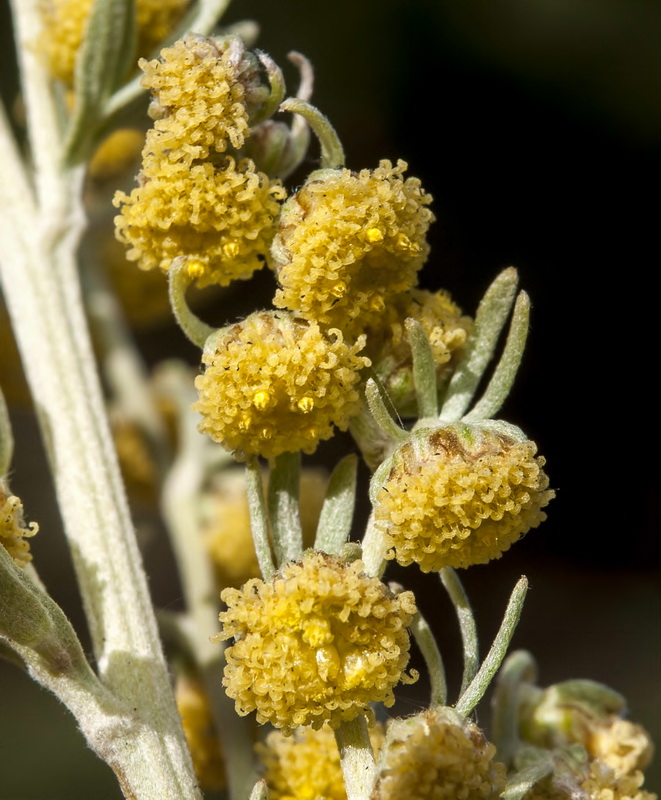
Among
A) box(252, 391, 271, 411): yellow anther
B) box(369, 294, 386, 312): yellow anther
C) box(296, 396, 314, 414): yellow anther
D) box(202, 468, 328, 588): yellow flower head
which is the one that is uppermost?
box(369, 294, 386, 312): yellow anther

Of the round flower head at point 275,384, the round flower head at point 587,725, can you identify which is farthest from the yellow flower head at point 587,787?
the round flower head at point 275,384

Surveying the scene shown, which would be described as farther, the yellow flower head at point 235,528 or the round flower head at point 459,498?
the yellow flower head at point 235,528

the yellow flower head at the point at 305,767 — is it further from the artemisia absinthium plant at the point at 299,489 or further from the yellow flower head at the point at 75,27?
the yellow flower head at the point at 75,27

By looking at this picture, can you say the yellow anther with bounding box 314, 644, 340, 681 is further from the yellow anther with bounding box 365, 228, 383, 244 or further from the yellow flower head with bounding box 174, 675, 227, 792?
the yellow flower head with bounding box 174, 675, 227, 792

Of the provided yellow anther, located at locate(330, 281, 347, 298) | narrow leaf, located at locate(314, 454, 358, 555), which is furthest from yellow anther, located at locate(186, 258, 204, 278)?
narrow leaf, located at locate(314, 454, 358, 555)

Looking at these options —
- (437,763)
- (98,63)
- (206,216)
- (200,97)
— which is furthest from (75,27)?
(437,763)

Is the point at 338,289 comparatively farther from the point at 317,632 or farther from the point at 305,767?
the point at 305,767

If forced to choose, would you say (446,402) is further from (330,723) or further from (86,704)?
(86,704)

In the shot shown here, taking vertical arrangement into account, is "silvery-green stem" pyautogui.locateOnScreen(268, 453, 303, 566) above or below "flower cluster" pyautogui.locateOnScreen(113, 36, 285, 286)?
below
